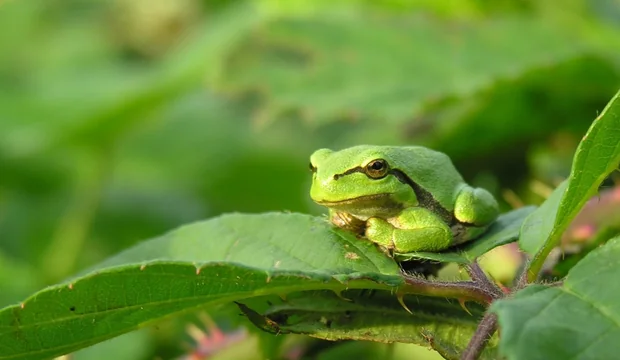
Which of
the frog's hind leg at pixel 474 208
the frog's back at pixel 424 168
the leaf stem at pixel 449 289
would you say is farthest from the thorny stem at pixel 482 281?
the frog's back at pixel 424 168

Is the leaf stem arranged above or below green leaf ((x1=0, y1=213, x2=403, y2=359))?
below

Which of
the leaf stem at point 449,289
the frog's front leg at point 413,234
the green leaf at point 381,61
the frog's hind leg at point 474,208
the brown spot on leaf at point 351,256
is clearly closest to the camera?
the leaf stem at point 449,289

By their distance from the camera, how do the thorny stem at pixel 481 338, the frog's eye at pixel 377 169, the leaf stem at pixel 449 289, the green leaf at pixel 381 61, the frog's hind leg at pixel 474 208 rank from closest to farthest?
the thorny stem at pixel 481 338, the leaf stem at pixel 449 289, the frog's hind leg at pixel 474 208, the frog's eye at pixel 377 169, the green leaf at pixel 381 61

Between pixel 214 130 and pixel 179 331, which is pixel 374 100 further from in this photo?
pixel 214 130

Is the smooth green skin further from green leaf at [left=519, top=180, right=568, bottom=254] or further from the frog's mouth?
green leaf at [left=519, top=180, right=568, bottom=254]

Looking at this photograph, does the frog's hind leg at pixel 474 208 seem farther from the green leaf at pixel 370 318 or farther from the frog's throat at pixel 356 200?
the green leaf at pixel 370 318

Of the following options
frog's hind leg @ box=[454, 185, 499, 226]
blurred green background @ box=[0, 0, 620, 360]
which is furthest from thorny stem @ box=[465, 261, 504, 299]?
blurred green background @ box=[0, 0, 620, 360]
